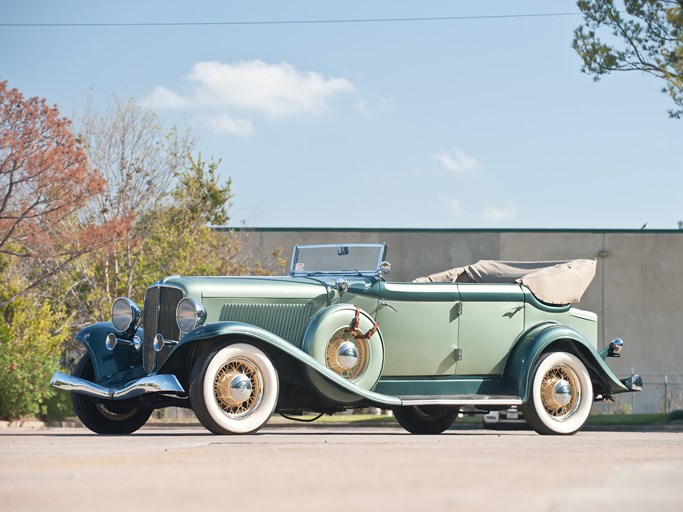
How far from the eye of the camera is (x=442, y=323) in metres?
12.0

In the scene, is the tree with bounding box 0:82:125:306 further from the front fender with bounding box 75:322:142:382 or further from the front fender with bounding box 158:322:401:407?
the front fender with bounding box 158:322:401:407

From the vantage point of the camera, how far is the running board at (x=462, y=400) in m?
11.4

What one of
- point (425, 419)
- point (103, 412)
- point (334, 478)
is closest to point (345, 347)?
point (103, 412)

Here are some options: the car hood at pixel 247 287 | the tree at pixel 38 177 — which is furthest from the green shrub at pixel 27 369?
the car hood at pixel 247 287

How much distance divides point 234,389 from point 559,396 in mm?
3683

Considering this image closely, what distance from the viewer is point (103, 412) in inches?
466

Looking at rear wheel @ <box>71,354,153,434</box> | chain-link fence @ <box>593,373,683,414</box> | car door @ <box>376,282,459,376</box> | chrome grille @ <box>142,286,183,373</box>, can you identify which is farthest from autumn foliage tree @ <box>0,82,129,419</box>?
chain-link fence @ <box>593,373,683,414</box>

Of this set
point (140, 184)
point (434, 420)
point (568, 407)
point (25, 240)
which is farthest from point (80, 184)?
point (568, 407)

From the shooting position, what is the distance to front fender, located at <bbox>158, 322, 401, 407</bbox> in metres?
10.2

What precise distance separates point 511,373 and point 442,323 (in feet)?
2.91

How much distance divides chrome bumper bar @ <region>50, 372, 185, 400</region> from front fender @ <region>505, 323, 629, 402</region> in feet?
11.8

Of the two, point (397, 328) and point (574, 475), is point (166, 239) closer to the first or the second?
point (397, 328)

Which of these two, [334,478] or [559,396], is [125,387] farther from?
[334,478]

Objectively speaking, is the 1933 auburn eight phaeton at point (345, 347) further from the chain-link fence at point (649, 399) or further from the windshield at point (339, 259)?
the chain-link fence at point (649, 399)
